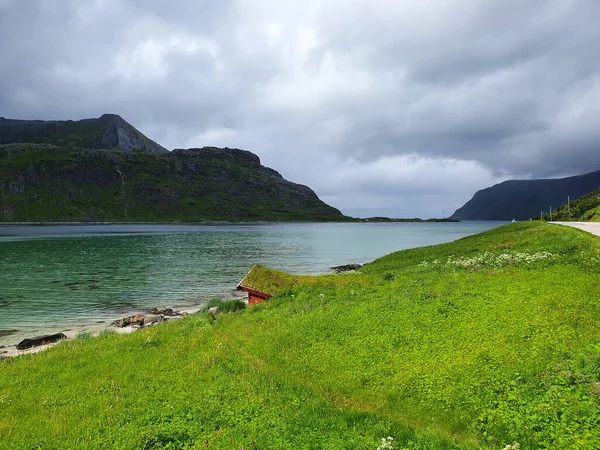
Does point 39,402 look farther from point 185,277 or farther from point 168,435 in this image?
point 185,277

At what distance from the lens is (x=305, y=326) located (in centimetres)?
1852

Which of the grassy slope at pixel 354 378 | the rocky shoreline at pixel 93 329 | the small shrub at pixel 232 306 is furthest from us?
the small shrub at pixel 232 306

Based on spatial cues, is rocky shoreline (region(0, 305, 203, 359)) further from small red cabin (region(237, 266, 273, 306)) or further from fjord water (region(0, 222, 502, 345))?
small red cabin (region(237, 266, 273, 306))

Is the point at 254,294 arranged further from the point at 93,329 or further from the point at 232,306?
the point at 93,329

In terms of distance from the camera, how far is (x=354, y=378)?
1317 centimetres

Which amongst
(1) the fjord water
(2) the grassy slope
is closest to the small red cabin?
(2) the grassy slope

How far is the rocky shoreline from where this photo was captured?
24184 millimetres

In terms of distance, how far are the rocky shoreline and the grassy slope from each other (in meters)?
6.33

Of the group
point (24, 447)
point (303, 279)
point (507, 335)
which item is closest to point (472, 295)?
point (507, 335)

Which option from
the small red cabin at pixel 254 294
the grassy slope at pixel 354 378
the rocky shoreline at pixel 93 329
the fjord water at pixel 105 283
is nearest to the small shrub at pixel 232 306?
the small red cabin at pixel 254 294

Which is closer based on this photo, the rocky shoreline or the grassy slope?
the grassy slope

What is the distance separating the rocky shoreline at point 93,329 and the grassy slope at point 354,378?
6332 millimetres

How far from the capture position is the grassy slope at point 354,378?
9.77 meters

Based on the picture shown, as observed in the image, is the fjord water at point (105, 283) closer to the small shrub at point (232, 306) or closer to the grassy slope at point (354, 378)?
the small shrub at point (232, 306)
